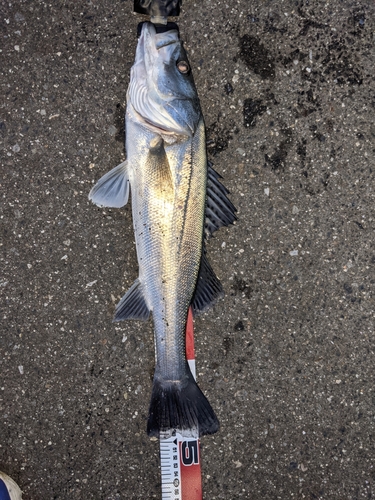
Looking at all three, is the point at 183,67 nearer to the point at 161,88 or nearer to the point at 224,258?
the point at 161,88

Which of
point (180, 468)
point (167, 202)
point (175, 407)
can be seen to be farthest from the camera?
point (180, 468)

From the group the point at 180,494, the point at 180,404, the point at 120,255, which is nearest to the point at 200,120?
the point at 120,255

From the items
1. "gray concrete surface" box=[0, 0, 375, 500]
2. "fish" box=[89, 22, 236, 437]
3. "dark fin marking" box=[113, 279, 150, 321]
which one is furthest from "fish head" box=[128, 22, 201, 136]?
"dark fin marking" box=[113, 279, 150, 321]

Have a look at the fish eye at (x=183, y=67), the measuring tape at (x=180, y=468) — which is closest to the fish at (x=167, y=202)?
the fish eye at (x=183, y=67)

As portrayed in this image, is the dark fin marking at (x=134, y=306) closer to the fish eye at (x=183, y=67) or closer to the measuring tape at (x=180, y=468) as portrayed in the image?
the measuring tape at (x=180, y=468)

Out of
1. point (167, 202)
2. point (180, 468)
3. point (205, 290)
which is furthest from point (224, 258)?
point (180, 468)

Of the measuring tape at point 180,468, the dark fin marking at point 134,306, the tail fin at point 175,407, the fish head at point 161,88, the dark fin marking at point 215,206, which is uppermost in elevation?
the fish head at point 161,88
